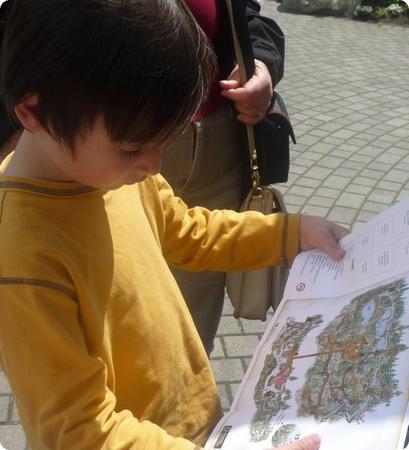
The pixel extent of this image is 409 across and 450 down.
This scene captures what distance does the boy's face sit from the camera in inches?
37.5

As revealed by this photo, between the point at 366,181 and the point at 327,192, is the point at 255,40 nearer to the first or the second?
the point at 327,192

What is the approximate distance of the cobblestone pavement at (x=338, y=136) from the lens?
9.37 feet

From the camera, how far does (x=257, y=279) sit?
1913 millimetres

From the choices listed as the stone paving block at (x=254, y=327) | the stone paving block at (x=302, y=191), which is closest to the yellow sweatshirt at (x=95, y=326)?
the stone paving block at (x=254, y=327)

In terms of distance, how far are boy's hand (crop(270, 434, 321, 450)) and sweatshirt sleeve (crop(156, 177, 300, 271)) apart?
510mm

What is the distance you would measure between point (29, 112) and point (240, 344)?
6.74 feet

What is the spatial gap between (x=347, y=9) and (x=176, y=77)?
28.9 feet

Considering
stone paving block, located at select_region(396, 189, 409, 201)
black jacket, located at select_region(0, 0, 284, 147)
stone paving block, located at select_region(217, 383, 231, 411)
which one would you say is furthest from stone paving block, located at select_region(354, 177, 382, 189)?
black jacket, located at select_region(0, 0, 284, 147)

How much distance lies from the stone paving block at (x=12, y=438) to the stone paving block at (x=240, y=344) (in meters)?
0.87

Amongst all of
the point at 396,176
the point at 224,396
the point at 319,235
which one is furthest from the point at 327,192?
the point at 319,235

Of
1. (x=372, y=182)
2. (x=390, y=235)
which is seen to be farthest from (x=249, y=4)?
(x=372, y=182)

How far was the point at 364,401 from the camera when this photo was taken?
3.16 ft

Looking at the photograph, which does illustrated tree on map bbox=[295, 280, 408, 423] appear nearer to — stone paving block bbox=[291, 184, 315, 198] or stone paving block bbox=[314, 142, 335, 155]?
stone paving block bbox=[291, 184, 315, 198]

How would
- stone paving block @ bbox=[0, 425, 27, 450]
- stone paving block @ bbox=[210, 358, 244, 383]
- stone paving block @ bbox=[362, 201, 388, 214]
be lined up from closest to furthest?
stone paving block @ bbox=[0, 425, 27, 450] → stone paving block @ bbox=[210, 358, 244, 383] → stone paving block @ bbox=[362, 201, 388, 214]
